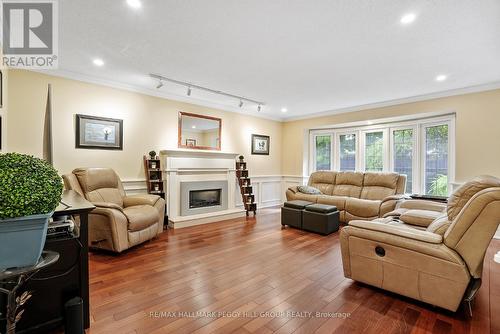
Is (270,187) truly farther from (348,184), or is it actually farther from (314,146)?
(348,184)

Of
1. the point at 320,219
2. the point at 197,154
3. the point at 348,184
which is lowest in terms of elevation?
the point at 320,219

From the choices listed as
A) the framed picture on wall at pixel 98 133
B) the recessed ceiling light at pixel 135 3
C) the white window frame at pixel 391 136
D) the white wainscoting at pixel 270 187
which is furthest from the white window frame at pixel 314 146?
the recessed ceiling light at pixel 135 3

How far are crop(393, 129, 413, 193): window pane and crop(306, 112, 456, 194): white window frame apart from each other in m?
0.07

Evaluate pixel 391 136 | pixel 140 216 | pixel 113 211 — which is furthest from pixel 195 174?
pixel 391 136

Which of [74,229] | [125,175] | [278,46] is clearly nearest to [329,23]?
[278,46]

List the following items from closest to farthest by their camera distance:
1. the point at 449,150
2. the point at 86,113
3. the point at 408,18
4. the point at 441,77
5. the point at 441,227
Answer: the point at 441,227 < the point at 408,18 < the point at 441,77 < the point at 86,113 < the point at 449,150

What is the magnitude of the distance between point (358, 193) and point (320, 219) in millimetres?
1562

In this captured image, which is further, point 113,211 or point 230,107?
point 230,107

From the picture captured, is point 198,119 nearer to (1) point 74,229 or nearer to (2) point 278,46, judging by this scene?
(2) point 278,46

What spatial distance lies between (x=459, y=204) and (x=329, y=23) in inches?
74.6

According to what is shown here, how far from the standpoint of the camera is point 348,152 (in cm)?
602

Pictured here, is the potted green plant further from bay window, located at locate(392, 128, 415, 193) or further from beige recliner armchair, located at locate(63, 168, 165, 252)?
bay window, located at locate(392, 128, 415, 193)

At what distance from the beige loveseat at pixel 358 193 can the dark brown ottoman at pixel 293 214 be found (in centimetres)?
69

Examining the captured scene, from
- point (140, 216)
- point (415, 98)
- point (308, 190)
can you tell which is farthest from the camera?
point (308, 190)
